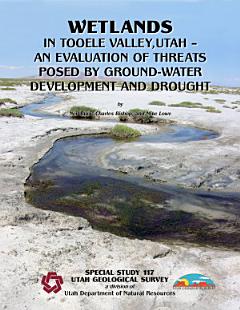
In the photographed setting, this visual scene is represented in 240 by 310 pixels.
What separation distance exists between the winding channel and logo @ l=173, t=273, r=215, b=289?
8.50 ft

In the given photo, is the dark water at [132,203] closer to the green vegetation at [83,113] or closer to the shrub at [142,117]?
the shrub at [142,117]

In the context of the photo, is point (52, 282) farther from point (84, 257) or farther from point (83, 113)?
point (83, 113)

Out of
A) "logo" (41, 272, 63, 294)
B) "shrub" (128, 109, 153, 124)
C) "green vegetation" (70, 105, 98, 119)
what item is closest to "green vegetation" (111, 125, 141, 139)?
"shrub" (128, 109, 153, 124)

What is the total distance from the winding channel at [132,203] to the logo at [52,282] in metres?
3.62

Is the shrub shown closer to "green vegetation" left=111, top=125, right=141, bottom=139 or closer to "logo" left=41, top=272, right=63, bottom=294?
"green vegetation" left=111, top=125, right=141, bottom=139

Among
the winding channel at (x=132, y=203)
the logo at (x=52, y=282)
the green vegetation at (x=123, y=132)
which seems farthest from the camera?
the green vegetation at (x=123, y=132)

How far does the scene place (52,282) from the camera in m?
9.24

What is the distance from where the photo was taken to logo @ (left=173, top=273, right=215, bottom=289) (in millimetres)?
9294

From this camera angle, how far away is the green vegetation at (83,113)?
42.3 m

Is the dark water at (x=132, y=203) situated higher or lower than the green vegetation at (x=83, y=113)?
lower

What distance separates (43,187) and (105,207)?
11.5ft

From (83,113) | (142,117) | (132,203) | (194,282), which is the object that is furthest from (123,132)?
(194,282)

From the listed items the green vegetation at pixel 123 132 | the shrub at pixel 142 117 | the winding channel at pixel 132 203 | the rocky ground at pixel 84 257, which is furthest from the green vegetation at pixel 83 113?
the rocky ground at pixel 84 257

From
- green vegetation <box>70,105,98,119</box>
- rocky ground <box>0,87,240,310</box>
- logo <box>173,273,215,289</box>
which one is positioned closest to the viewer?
rocky ground <box>0,87,240,310</box>
